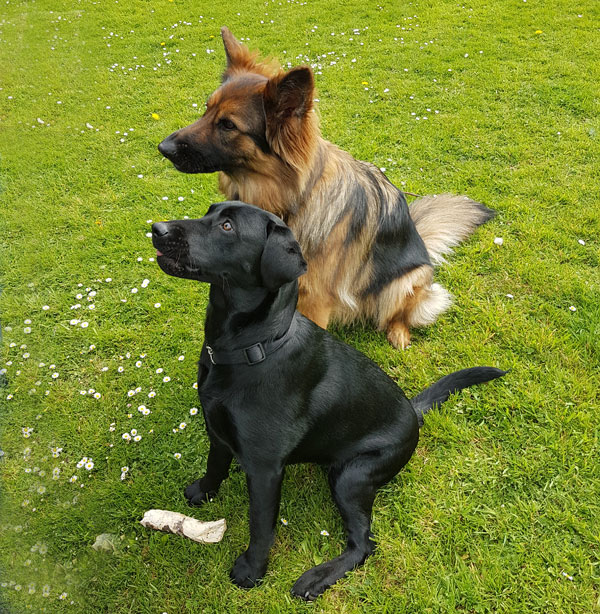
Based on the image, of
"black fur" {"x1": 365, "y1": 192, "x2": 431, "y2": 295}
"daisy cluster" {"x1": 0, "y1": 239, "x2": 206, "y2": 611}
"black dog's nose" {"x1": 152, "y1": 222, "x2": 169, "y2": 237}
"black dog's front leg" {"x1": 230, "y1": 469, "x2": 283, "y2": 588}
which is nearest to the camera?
"black dog's nose" {"x1": 152, "y1": 222, "x2": 169, "y2": 237}

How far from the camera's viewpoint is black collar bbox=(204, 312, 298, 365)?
216 cm

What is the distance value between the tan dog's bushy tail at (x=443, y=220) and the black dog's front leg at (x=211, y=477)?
8.77 ft

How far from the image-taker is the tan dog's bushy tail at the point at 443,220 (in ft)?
14.2

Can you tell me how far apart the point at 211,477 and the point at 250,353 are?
41.8 inches

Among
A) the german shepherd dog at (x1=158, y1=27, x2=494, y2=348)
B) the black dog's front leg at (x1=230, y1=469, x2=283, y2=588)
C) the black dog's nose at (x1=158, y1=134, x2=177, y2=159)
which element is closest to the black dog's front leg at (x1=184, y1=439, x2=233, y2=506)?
the black dog's front leg at (x1=230, y1=469, x2=283, y2=588)

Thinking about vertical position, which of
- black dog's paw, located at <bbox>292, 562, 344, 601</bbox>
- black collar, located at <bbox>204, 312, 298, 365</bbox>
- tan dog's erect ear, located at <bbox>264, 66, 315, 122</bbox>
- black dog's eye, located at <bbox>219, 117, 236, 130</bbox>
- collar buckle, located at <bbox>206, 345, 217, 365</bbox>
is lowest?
black dog's paw, located at <bbox>292, 562, 344, 601</bbox>

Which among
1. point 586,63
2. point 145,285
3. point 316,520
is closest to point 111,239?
point 145,285

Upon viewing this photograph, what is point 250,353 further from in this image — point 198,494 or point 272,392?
point 198,494

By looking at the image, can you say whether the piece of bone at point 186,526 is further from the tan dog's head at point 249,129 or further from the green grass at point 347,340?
the tan dog's head at point 249,129

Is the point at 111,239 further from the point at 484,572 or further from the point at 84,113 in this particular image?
the point at 484,572

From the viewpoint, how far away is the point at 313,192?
309 centimetres

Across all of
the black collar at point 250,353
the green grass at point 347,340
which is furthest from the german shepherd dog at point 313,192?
the black collar at point 250,353

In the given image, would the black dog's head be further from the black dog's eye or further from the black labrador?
the black dog's eye

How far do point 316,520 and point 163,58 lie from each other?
7.92 meters
